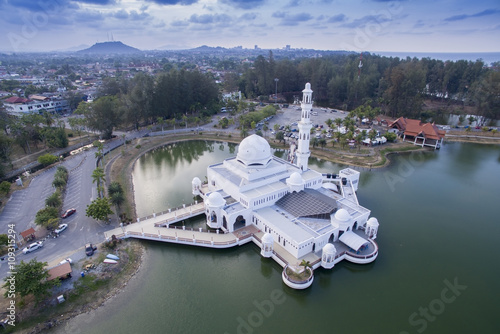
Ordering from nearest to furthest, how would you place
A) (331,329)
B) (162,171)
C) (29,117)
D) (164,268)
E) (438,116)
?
(331,329) < (164,268) < (162,171) < (29,117) < (438,116)

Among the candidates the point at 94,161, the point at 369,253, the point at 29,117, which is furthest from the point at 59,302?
the point at 29,117

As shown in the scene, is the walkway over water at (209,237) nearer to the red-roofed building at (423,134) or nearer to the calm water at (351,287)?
the calm water at (351,287)

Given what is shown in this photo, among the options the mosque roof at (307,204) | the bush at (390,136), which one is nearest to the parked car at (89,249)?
the mosque roof at (307,204)

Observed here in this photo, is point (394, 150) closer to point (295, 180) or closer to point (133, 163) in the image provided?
point (295, 180)

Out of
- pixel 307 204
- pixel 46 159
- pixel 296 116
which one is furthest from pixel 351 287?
pixel 296 116

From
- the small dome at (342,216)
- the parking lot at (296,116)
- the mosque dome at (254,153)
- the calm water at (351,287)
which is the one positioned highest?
the mosque dome at (254,153)

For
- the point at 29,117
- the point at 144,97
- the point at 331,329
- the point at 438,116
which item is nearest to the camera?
the point at 331,329

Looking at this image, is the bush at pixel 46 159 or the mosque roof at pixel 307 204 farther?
the bush at pixel 46 159

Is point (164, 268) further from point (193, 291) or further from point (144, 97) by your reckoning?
point (144, 97)
